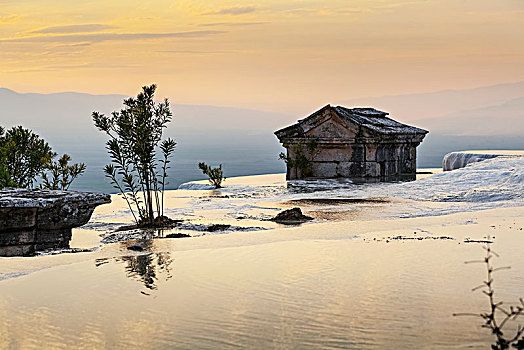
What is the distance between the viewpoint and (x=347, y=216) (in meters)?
10.4

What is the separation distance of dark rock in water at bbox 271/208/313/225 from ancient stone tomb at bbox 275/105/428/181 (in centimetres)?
674

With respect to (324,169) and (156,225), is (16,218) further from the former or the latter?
(324,169)

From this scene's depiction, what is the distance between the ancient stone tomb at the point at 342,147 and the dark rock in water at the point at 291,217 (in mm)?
6741

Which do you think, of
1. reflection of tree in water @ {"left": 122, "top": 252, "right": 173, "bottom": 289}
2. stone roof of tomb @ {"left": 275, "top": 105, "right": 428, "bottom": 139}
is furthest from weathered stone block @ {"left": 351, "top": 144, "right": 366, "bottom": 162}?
reflection of tree in water @ {"left": 122, "top": 252, "right": 173, "bottom": 289}

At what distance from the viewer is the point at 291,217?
1006cm

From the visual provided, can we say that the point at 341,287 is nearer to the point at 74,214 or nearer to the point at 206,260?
the point at 206,260

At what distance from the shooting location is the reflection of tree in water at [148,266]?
20.9 feet

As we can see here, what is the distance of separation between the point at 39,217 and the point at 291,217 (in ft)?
11.5

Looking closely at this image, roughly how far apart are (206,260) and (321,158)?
10.3 meters

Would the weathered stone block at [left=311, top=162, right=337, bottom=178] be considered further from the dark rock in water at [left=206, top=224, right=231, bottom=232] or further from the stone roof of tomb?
the dark rock in water at [left=206, top=224, right=231, bottom=232]

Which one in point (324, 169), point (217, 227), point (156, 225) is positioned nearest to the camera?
point (217, 227)

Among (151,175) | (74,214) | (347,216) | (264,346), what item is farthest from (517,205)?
(264,346)

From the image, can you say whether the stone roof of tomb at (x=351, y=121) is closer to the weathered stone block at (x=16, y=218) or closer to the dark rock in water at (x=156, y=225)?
the dark rock in water at (x=156, y=225)

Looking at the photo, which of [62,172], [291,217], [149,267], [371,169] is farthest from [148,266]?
[371,169]
